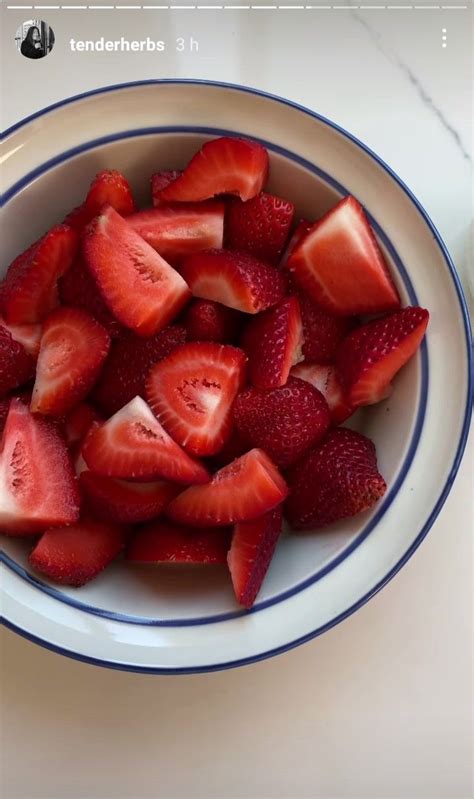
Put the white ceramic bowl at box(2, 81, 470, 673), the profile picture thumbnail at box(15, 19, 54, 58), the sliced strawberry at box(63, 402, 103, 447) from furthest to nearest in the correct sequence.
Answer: the profile picture thumbnail at box(15, 19, 54, 58) → the sliced strawberry at box(63, 402, 103, 447) → the white ceramic bowl at box(2, 81, 470, 673)

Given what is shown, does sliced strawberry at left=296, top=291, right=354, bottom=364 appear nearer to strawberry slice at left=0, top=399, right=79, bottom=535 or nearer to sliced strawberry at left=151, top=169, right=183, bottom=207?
sliced strawberry at left=151, top=169, right=183, bottom=207

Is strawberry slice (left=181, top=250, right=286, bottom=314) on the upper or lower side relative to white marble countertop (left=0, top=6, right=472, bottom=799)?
upper

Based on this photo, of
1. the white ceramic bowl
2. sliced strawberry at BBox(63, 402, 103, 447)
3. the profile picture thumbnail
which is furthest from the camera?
the profile picture thumbnail

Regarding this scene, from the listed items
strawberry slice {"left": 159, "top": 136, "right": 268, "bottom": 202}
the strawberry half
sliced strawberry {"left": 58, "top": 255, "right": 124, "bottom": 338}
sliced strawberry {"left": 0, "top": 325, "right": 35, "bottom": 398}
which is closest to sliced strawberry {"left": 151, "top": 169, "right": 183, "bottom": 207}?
strawberry slice {"left": 159, "top": 136, "right": 268, "bottom": 202}

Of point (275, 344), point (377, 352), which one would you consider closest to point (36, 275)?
point (275, 344)

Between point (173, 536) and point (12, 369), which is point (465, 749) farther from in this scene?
point (12, 369)

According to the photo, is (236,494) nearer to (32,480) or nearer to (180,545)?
(180,545)

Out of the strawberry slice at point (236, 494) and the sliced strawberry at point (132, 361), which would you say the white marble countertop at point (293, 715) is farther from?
the sliced strawberry at point (132, 361)
